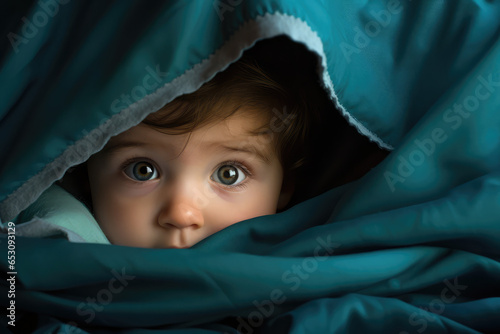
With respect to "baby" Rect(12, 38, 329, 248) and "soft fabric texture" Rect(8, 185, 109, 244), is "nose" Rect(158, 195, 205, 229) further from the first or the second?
"soft fabric texture" Rect(8, 185, 109, 244)

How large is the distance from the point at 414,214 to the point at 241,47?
0.31 metres

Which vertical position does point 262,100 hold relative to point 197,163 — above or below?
above

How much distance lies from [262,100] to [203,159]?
14cm

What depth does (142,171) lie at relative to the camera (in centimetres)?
93

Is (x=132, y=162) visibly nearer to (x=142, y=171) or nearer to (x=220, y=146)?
(x=142, y=171)

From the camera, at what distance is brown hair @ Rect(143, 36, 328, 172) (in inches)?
35.0

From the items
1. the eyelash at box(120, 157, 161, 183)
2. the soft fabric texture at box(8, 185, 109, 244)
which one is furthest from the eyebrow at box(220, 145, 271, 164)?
the soft fabric texture at box(8, 185, 109, 244)

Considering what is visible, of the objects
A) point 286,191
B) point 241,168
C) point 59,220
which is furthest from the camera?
point 286,191

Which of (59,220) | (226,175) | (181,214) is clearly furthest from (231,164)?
(59,220)

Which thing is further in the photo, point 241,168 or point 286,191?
point 286,191

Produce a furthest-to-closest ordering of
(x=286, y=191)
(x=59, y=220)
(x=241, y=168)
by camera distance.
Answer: (x=286, y=191), (x=241, y=168), (x=59, y=220)

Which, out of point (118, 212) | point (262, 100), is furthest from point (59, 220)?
point (262, 100)

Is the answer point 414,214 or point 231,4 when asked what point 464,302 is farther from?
point 231,4

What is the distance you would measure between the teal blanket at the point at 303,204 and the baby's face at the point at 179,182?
0.08 meters
